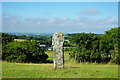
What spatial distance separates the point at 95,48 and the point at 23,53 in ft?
41.4

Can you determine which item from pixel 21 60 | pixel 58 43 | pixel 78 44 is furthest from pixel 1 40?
pixel 58 43

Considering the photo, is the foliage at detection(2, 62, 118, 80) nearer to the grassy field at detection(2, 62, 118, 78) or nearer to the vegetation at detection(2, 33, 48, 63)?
the grassy field at detection(2, 62, 118, 78)

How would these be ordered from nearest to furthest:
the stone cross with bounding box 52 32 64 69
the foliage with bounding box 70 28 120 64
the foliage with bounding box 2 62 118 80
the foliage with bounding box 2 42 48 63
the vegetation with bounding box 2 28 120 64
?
the foliage with bounding box 2 62 118 80
the stone cross with bounding box 52 32 64 69
the foliage with bounding box 2 42 48 63
the vegetation with bounding box 2 28 120 64
the foliage with bounding box 70 28 120 64

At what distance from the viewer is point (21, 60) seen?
3127 cm

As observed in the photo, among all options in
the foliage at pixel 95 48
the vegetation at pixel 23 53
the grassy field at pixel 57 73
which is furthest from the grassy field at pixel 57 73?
the foliage at pixel 95 48

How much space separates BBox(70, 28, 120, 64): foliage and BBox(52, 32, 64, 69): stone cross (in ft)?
59.6

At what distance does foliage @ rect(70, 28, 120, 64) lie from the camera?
32.8 meters

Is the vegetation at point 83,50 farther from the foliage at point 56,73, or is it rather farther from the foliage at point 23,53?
the foliage at point 56,73

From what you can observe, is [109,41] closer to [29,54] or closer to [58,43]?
[29,54]

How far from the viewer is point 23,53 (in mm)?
31922

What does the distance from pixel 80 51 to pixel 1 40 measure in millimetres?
15894

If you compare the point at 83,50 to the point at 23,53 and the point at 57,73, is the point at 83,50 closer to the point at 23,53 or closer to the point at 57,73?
the point at 23,53

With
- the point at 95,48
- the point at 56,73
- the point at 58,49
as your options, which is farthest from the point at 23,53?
the point at 56,73

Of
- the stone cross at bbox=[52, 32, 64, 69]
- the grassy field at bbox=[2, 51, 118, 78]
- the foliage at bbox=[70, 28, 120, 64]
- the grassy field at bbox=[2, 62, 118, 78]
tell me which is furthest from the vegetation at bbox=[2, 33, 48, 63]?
the grassy field at bbox=[2, 62, 118, 78]
